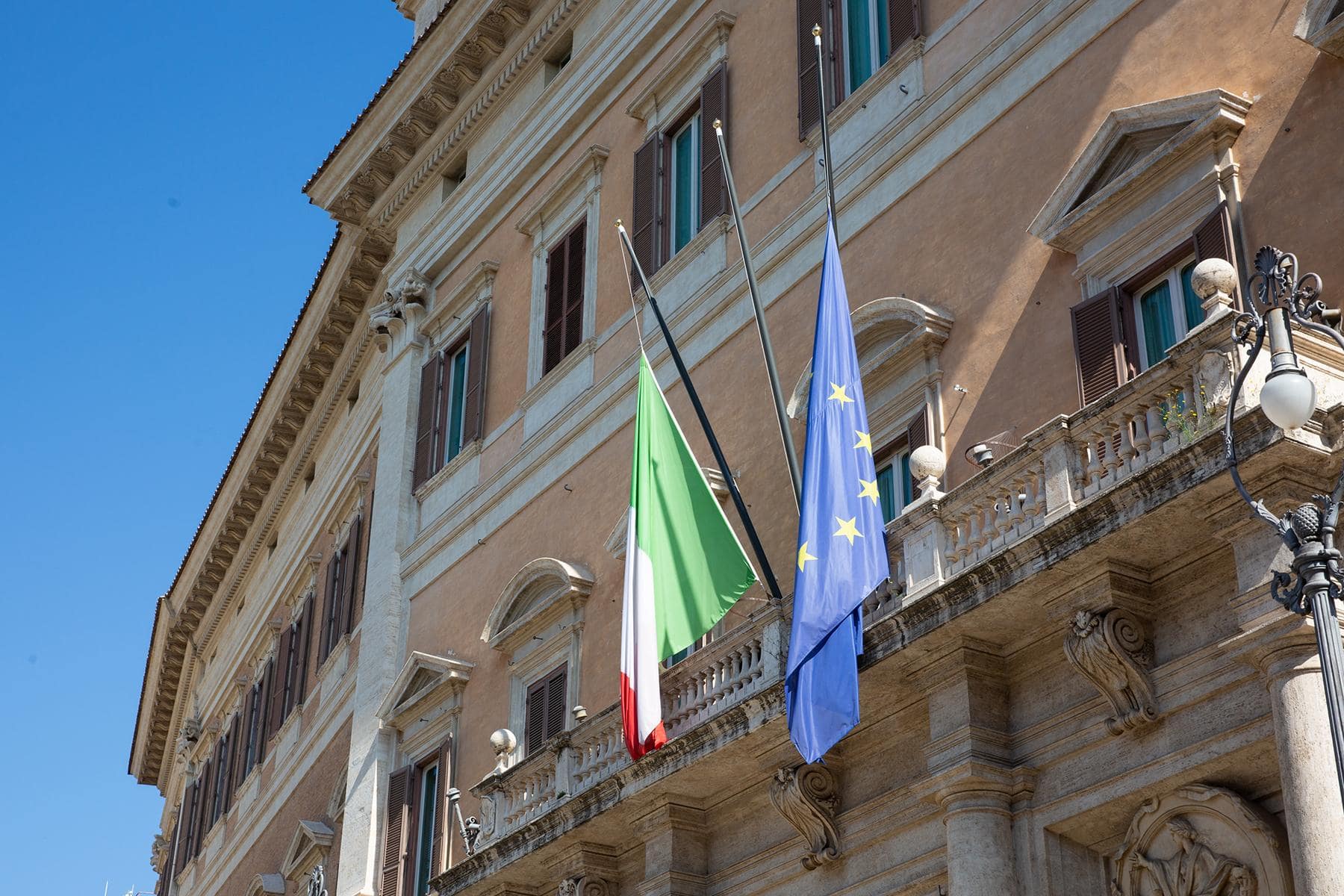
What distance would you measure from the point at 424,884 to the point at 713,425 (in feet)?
18.4

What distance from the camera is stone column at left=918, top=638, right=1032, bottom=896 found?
10.5m

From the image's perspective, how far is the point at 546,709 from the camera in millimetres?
16391

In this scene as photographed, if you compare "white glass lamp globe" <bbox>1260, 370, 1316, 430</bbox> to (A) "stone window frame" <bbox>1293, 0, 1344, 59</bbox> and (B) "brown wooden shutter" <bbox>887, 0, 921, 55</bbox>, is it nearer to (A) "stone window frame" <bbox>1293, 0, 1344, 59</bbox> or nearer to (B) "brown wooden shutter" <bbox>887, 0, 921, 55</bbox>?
(A) "stone window frame" <bbox>1293, 0, 1344, 59</bbox>

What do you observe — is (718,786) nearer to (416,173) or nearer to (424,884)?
(424,884)

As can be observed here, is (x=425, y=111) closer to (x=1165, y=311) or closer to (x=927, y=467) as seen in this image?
(x=927, y=467)

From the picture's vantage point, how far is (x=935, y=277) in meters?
13.0

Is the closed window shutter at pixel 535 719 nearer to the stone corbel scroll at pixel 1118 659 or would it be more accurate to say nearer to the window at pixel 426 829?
the window at pixel 426 829

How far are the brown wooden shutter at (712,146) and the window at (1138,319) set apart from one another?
5.21 meters

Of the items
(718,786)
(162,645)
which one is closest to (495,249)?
(718,786)

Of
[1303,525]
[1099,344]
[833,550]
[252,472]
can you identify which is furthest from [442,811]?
[252,472]

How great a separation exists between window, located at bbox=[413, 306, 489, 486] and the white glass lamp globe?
43.5 ft

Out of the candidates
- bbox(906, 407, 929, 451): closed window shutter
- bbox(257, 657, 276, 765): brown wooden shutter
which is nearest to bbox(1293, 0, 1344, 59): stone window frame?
bbox(906, 407, 929, 451): closed window shutter

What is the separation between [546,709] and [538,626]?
31.1 inches

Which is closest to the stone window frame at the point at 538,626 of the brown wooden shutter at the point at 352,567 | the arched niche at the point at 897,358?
the arched niche at the point at 897,358
